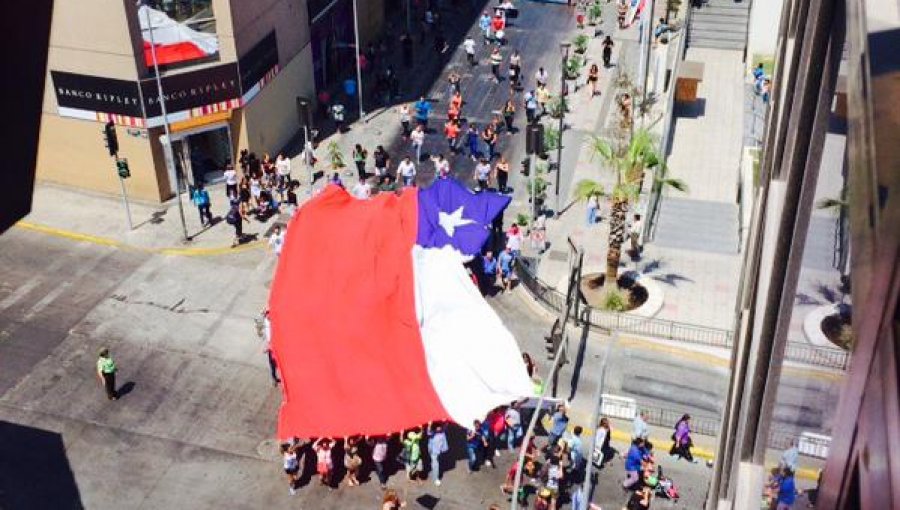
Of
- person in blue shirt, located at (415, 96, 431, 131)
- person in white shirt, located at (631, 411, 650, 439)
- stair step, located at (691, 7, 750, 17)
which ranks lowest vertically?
person in white shirt, located at (631, 411, 650, 439)

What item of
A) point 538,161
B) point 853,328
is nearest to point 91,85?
point 538,161

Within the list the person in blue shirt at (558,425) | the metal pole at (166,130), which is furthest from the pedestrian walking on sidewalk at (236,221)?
the person in blue shirt at (558,425)

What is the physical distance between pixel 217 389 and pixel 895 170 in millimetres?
24790

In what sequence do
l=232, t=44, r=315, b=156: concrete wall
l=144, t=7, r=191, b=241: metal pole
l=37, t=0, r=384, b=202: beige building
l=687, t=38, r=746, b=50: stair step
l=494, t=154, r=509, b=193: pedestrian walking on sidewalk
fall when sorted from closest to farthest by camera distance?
l=144, t=7, r=191, b=241: metal pole, l=37, t=0, r=384, b=202: beige building, l=494, t=154, r=509, b=193: pedestrian walking on sidewalk, l=232, t=44, r=315, b=156: concrete wall, l=687, t=38, r=746, b=50: stair step

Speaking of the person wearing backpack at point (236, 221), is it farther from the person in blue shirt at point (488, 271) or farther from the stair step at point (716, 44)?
the stair step at point (716, 44)

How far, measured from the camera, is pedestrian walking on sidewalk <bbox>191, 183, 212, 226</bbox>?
32.9 m

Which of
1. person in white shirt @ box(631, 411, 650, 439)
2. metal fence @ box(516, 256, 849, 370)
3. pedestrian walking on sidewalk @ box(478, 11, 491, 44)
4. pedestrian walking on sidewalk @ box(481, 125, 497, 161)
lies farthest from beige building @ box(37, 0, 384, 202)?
person in white shirt @ box(631, 411, 650, 439)

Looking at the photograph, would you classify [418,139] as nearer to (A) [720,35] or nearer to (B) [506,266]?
(B) [506,266]

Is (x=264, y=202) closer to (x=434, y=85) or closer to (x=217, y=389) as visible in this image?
(x=217, y=389)

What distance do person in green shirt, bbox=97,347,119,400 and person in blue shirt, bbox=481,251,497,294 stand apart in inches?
434

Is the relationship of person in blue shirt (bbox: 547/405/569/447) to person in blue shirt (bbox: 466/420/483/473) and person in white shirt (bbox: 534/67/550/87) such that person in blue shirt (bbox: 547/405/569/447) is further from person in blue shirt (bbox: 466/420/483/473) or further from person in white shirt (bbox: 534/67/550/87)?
person in white shirt (bbox: 534/67/550/87)

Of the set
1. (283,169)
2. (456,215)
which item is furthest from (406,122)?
(456,215)

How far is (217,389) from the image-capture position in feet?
85.8

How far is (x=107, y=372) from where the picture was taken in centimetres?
2503
